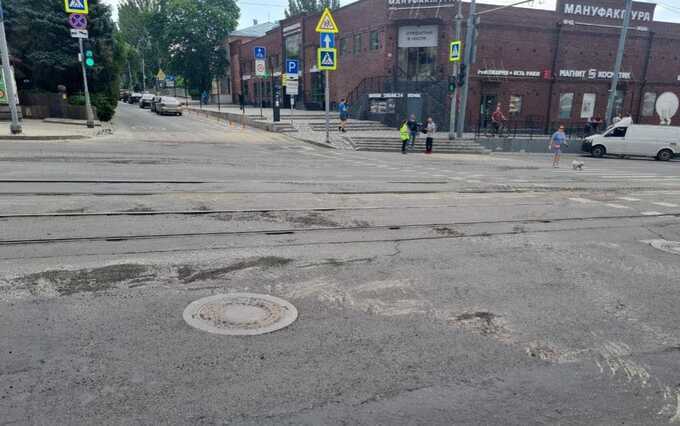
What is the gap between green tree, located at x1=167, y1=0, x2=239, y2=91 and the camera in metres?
58.0

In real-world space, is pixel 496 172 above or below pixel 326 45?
below

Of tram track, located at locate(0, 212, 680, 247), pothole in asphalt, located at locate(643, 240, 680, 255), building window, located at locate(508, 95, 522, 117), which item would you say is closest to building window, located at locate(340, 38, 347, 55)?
building window, located at locate(508, 95, 522, 117)

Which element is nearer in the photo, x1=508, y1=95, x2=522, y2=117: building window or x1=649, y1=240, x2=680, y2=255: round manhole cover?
x1=649, y1=240, x2=680, y2=255: round manhole cover

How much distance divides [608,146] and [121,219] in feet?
86.3

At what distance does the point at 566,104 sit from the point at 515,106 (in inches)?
166

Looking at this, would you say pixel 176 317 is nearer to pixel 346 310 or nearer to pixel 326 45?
pixel 346 310

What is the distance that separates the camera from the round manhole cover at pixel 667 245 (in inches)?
282

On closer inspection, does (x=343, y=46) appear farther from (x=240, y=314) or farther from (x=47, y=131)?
(x=240, y=314)

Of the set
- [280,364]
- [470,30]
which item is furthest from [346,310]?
[470,30]

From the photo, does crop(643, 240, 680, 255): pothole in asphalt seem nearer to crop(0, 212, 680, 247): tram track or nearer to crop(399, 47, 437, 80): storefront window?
crop(0, 212, 680, 247): tram track

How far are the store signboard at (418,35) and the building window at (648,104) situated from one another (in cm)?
1759

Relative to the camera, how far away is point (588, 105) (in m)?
33.7

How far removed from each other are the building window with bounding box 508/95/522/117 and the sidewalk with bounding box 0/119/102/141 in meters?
25.2

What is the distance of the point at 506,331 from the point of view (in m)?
4.28
